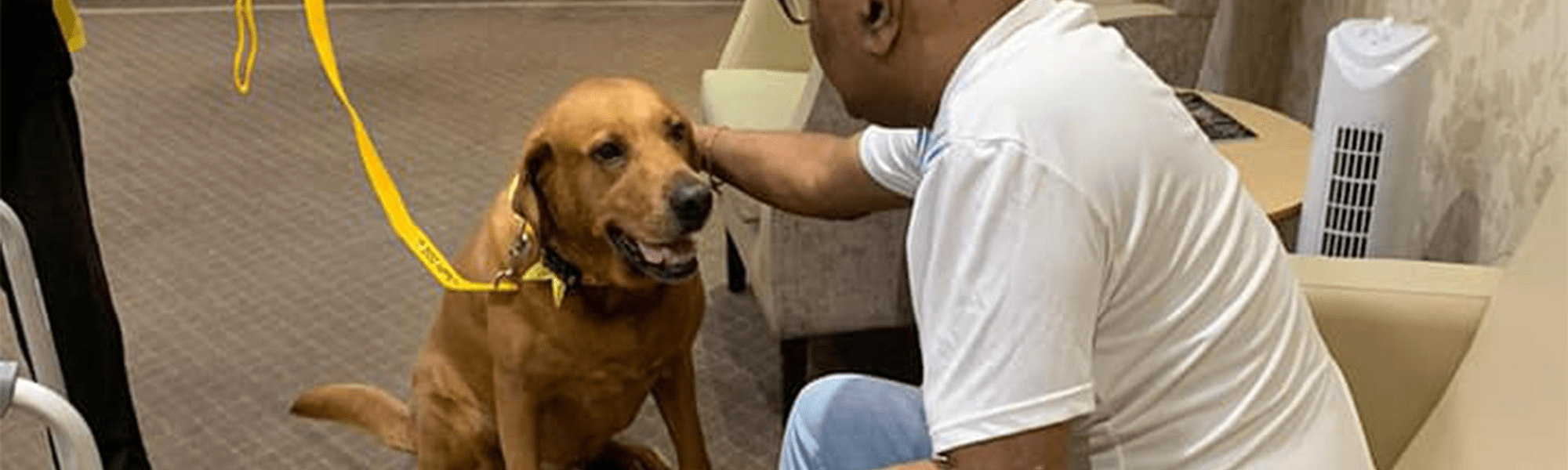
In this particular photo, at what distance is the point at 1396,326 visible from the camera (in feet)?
4.89

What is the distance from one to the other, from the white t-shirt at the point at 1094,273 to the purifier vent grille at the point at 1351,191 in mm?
775

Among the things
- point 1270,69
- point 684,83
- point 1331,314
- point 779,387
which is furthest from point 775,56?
point 1331,314

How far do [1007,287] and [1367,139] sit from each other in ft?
3.47

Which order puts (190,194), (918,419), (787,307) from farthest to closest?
(190,194) < (787,307) < (918,419)

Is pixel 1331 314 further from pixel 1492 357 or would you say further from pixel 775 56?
pixel 775 56

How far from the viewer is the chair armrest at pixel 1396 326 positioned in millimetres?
1489

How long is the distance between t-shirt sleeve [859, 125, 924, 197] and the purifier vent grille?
68cm

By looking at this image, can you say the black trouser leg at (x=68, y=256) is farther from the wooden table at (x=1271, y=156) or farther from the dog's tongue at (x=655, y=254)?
the wooden table at (x=1271, y=156)

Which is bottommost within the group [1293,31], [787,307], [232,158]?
[232,158]

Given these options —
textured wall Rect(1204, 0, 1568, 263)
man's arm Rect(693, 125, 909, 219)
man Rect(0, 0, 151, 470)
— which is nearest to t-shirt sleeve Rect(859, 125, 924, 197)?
man's arm Rect(693, 125, 909, 219)

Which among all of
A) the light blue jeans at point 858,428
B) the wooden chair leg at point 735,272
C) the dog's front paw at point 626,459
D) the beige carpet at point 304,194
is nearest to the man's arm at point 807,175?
the light blue jeans at point 858,428

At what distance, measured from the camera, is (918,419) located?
4.61 ft

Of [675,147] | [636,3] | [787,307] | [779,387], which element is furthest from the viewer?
[636,3]

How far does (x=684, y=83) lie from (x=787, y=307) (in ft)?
6.32
